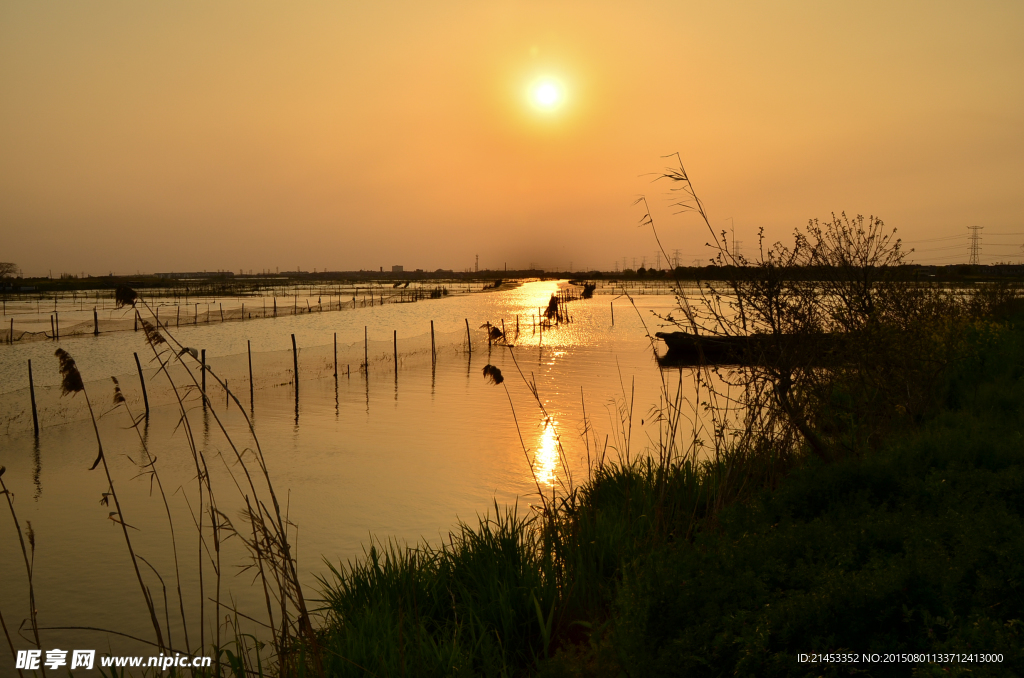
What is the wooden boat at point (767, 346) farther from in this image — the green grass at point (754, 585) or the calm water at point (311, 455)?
the calm water at point (311, 455)

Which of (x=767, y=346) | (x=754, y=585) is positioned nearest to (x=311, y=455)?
(x=767, y=346)

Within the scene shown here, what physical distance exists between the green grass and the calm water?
1.50 meters

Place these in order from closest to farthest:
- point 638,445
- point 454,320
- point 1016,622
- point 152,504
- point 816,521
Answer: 1. point 1016,622
2. point 816,521
3. point 152,504
4. point 638,445
5. point 454,320

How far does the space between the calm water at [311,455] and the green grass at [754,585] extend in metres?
1.50

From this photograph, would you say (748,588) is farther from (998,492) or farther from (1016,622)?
(998,492)

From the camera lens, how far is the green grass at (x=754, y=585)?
3342mm

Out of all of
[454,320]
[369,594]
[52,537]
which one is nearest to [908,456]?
[369,594]

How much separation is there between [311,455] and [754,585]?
13.4m

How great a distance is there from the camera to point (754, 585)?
3795 millimetres

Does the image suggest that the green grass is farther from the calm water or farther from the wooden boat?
the calm water

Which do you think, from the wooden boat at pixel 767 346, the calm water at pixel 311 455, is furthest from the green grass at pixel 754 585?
the calm water at pixel 311 455

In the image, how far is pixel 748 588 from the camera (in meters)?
3.83

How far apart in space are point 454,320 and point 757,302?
5201 centimetres

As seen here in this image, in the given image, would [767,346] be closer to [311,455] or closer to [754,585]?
[754,585]
